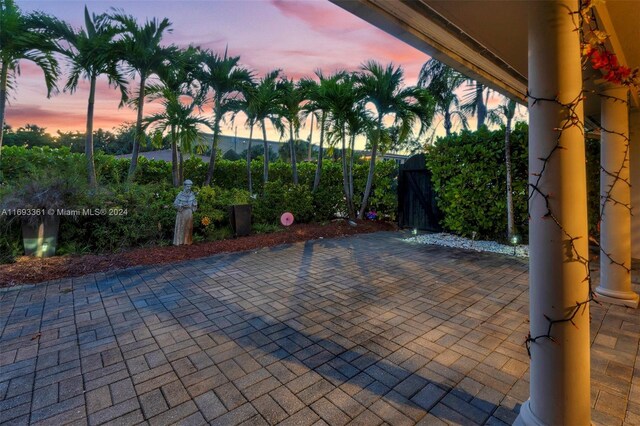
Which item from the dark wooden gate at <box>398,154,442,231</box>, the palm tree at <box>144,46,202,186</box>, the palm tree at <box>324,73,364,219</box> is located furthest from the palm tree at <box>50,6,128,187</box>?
the dark wooden gate at <box>398,154,442,231</box>

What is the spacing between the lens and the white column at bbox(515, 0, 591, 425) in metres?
1.38

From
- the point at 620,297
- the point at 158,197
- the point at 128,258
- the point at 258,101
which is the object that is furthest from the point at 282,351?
the point at 258,101

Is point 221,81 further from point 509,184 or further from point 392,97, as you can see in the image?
point 509,184

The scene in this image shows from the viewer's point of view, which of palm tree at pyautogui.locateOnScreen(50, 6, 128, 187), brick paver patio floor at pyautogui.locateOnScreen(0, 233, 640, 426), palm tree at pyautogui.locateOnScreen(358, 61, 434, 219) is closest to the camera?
brick paver patio floor at pyautogui.locateOnScreen(0, 233, 640, 426)

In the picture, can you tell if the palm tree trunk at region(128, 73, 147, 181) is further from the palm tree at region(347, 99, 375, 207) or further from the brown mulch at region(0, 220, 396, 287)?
the palm tree at region(347, 99, 375, 207)

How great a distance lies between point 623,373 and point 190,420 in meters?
2.77

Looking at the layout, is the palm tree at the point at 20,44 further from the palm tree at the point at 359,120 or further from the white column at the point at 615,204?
the white column at the point at 615,204

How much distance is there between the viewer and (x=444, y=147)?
22.3 feet

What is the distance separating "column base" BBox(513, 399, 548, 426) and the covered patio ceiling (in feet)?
7.14

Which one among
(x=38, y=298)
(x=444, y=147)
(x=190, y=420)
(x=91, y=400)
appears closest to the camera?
(x=190, y=420)

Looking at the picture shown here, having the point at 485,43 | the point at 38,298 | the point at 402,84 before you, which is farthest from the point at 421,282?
the point at 402,84

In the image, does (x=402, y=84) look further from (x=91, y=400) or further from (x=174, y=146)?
(x=91, y=400)

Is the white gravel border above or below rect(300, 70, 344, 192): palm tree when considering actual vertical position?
below

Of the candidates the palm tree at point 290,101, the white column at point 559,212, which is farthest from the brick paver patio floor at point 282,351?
the palm tree at point 290,101
